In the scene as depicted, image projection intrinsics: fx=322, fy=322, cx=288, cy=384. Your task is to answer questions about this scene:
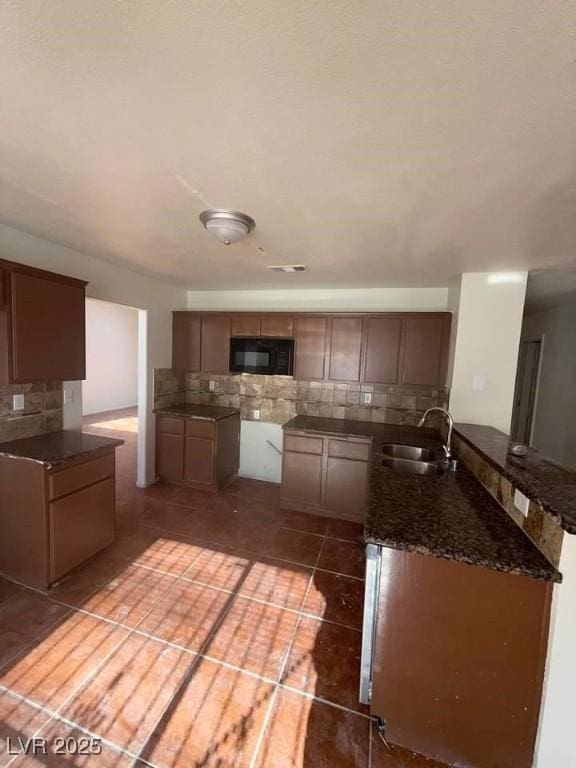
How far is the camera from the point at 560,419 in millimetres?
4094

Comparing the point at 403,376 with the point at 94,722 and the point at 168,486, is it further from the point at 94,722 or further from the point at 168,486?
the point at 94,722

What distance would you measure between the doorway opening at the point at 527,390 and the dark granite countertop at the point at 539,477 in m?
3.52

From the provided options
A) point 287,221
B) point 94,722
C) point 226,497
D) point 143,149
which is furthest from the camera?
point 226,497

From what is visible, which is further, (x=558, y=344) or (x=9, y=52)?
(x=558, y=344)

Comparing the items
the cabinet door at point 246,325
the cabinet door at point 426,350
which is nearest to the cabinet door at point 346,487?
the cabinet door at point 426,350

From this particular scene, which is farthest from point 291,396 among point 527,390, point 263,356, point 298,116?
point 527,390

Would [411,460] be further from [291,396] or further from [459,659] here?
[291,396]

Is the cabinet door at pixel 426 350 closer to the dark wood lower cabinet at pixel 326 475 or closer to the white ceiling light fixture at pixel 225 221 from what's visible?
the dark wood lower cabinet at pixel 326 475

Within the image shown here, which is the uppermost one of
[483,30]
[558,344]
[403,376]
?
[483,30]

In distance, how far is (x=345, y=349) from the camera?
3.48 metres

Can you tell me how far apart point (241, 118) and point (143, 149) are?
17.6 inches

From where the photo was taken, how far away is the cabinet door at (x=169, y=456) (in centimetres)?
377

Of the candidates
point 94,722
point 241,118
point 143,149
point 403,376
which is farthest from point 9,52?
point 403,376

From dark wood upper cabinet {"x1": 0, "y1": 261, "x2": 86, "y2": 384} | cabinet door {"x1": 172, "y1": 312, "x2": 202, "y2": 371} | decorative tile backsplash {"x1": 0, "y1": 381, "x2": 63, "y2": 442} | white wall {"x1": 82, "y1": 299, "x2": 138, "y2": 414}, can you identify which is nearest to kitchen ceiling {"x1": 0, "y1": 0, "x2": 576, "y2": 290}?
dark wood upper cabinet {"x1": 0, "y1": 261, "x2": 86, "y2": 384}
